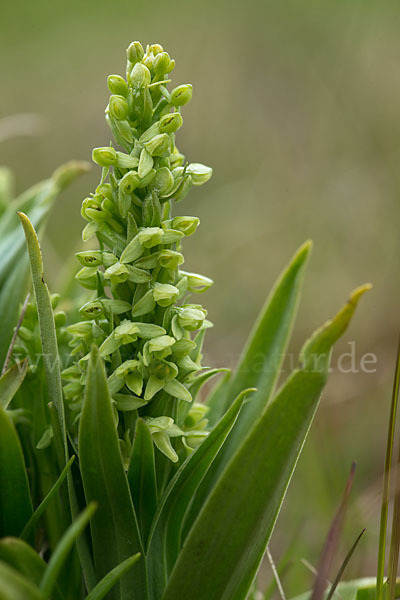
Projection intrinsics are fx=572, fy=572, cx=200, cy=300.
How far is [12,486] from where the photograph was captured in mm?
790

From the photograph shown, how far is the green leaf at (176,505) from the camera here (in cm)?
78

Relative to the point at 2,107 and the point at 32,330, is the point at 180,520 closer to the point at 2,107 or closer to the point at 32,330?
the point at 32,330

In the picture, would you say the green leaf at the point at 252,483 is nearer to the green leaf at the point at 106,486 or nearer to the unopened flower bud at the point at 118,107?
the green leaf at the point at 106,486

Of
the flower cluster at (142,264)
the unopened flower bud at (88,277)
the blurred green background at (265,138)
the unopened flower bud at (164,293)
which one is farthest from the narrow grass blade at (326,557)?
the blurred green background at (265,138)

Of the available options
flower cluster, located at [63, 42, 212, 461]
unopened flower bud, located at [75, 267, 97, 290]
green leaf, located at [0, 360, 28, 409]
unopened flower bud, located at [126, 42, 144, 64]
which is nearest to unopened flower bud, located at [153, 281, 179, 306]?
flower cluster, located at [63, 42, 212, 461]

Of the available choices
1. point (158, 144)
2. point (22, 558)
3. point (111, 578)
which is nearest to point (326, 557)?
point (111, 578)

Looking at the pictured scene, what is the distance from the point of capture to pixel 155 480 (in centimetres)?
81

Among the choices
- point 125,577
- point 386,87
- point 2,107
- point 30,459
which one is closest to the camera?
point 125,577

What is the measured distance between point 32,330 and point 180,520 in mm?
383

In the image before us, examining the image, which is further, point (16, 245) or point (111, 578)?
point (16, 245)

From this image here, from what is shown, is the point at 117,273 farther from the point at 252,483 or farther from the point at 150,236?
the point at 252,483

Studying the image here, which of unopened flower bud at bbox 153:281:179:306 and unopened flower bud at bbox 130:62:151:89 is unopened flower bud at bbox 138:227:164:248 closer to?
unopened flower bud at bbox 153:281:179:306

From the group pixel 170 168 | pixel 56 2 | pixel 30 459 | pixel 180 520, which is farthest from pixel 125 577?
pixel 56 2

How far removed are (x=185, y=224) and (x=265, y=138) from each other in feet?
10.0
